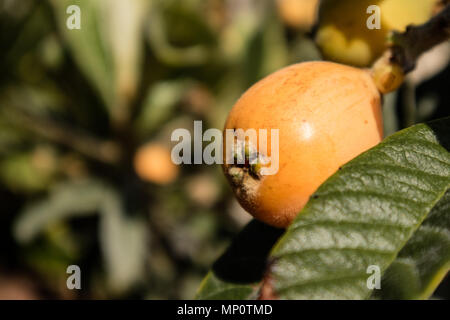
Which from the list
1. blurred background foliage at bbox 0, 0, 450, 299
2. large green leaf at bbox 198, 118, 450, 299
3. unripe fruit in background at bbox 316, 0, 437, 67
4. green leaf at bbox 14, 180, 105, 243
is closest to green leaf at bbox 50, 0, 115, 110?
blurred background foliage at bbox 0, 0, 450, 299

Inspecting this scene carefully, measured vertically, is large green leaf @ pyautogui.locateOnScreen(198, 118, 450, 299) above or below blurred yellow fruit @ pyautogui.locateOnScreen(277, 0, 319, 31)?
below

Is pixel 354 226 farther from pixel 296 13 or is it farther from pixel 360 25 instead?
pixel 296 13

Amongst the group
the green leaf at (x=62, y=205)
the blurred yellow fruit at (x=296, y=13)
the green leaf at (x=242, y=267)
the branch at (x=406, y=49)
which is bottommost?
the green leaf at (x=242, y=267)

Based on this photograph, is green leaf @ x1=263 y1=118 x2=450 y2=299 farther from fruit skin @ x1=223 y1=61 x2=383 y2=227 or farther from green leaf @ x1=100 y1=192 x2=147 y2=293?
Answer: green leaf @ x1=100 y1=192 x2=147 y2=293

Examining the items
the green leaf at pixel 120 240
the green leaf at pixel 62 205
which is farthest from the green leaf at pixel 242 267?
the green leaf at pixel 62 205

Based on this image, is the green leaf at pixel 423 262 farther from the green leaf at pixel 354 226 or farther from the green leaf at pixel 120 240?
the green leaf at pixel 120 240
